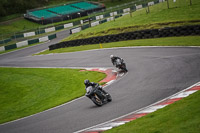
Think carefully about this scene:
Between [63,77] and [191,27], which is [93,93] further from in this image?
[191,27]

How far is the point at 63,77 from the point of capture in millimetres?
22406

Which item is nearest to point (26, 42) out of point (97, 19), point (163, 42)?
point (97, 19)

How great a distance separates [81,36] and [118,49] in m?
11.7

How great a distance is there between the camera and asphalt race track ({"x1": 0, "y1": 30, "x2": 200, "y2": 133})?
11.7 meters

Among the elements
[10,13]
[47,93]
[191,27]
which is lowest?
[47,93]

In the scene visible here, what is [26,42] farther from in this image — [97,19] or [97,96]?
[97,96]

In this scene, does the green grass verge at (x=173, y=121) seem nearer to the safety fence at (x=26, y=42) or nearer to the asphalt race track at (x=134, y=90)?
the asphalt race track at (x=134, y=90)

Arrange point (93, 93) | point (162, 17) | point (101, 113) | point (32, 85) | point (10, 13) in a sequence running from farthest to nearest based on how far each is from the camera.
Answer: point (10, 13) → point (162, 17) → point (32, 85) → point (93, 93) → point (101, 113)

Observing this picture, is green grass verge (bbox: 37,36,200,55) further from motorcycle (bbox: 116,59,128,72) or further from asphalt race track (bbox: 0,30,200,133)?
motorcycle (bbox: 116,59,128,72)

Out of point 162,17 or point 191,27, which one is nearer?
point 191,27

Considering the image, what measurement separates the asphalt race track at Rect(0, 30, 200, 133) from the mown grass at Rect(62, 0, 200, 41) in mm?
6566

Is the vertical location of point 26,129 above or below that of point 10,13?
below

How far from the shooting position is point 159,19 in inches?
1241

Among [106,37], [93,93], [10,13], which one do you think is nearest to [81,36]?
[106,37]
